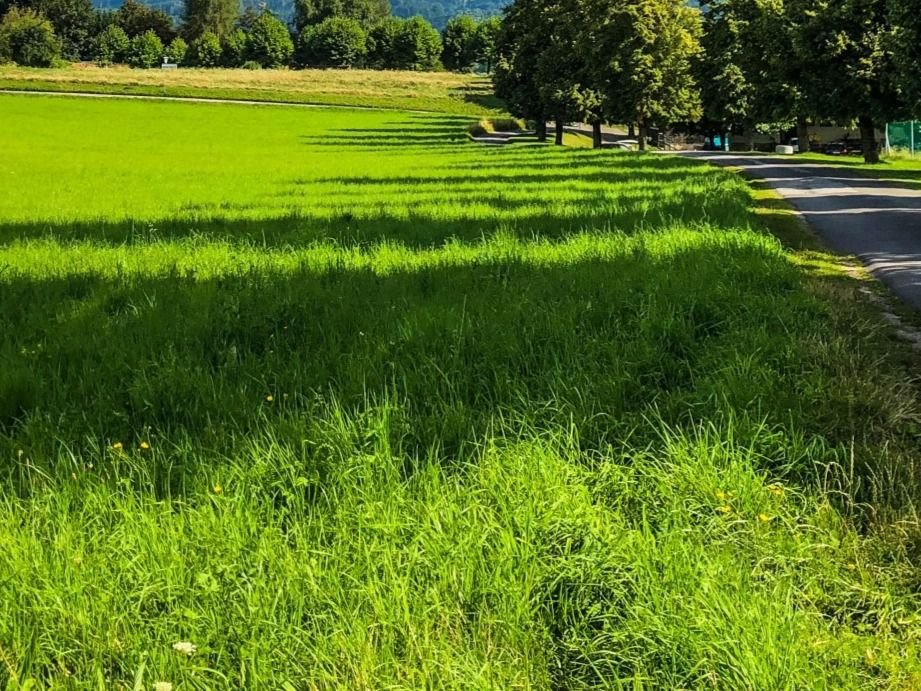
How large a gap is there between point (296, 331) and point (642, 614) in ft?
12.9

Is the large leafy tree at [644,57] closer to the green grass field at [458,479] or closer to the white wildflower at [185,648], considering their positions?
the green grass field at [458,479]

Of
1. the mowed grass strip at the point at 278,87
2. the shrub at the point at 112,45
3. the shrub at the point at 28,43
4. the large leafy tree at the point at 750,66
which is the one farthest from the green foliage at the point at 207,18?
the large leafy tree at the point at 750,66

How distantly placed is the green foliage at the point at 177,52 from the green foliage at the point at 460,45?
4825cm

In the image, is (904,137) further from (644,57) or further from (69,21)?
(69,21)

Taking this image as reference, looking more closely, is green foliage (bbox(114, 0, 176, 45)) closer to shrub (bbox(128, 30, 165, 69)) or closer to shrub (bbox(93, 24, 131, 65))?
shrub (bbox(93, 24, 131, 65))

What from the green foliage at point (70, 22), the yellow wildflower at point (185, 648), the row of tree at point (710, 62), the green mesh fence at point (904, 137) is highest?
the green foliage at point (70, 22)

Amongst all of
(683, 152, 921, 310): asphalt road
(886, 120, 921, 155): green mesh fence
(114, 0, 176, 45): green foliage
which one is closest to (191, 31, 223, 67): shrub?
(114, 0, 176, 45): green foliage

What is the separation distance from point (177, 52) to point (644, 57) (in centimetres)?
12480

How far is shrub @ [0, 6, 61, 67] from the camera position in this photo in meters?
124

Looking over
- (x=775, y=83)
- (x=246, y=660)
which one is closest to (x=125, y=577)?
(x=246, y=660)

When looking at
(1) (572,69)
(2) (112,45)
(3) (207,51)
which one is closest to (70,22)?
(2) (112,45)

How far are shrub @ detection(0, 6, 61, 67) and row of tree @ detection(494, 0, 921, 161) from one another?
314 ft

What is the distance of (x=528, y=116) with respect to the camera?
5512cm

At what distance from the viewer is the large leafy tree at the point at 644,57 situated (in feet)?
152
